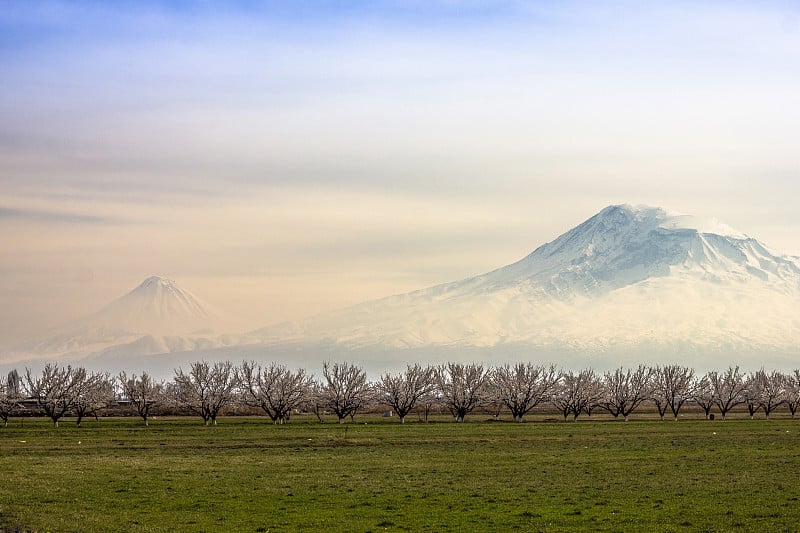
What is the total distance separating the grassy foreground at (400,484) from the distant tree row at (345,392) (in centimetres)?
3498

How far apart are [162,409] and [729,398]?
253ft

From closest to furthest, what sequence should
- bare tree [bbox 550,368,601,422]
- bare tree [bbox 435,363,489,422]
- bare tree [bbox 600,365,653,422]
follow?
bare tree [bbox 435,363,489,422] → bare tree [bbox 550,368,601,422] → bare tree [bbox 600,365,653,422]

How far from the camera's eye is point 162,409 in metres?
A: 134

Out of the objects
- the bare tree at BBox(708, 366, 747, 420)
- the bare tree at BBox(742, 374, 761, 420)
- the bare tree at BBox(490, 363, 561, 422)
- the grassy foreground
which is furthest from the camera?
the bare tree at BBox(708, 366, 747, 420)

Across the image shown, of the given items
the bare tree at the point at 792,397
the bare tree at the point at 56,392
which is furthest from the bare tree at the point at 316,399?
the bare tree at the point at 792,397

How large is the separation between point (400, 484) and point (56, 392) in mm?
69492

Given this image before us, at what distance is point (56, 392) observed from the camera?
100 meters


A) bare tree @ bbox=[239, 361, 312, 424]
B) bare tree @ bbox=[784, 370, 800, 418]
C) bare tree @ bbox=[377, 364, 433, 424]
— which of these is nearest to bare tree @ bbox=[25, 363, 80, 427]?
bare tree @ bbox=[239, 361, 312, 424]

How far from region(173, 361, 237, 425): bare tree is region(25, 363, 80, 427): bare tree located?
11838 mm

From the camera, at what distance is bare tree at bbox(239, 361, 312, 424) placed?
104062 mm

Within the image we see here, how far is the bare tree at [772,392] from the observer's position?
125562 millimetres

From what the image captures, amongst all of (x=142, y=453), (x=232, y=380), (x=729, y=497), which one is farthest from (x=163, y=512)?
(x=232, y=380)

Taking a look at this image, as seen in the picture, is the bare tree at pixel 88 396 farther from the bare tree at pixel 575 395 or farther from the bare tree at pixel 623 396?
the bare tree at pixel 623 396

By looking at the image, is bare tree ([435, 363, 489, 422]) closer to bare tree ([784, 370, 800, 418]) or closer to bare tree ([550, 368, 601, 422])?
bare tree ([550, 368, 601, 422])
